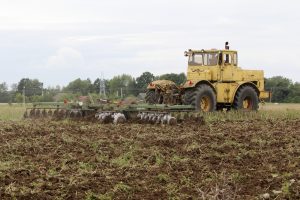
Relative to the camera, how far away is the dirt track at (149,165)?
7.05 metres

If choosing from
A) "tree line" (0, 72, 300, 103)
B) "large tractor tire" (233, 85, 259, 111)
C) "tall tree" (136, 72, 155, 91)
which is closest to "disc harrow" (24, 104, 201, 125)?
"large tractor tire" (233, 85, 259, 111)

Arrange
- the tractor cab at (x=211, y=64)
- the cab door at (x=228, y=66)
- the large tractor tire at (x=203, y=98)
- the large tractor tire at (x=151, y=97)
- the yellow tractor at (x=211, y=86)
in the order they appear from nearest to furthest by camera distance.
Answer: the large tractor tire at (x=203, y=98) → the yellow tractor at (x=211, y=86) → the tractor cab at (x=211, y=64) → the cab door at (x=228, y=66) → the large tractor tire at (x=151, y=97)

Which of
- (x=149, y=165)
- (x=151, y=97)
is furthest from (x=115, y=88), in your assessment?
(x=149, y=165)

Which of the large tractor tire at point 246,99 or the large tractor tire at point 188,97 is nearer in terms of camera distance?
the large tractor tire at point 188,97

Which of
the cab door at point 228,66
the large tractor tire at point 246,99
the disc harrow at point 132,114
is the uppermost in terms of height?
the cab door at point 228,66

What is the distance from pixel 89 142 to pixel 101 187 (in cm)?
488

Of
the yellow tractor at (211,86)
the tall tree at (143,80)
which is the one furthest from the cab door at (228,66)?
the tall tree at (143,80)

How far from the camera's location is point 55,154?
10266 mm

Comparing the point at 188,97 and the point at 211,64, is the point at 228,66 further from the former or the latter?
the point at 188,97

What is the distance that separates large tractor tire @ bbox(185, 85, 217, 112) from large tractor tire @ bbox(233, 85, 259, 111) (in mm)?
1241

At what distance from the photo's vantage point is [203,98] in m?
20.6

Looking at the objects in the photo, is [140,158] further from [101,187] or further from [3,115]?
[3,115]

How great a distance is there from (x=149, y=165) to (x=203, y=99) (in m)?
11.8

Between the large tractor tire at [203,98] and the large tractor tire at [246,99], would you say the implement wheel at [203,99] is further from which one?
the large tractor tire at [246,99]
